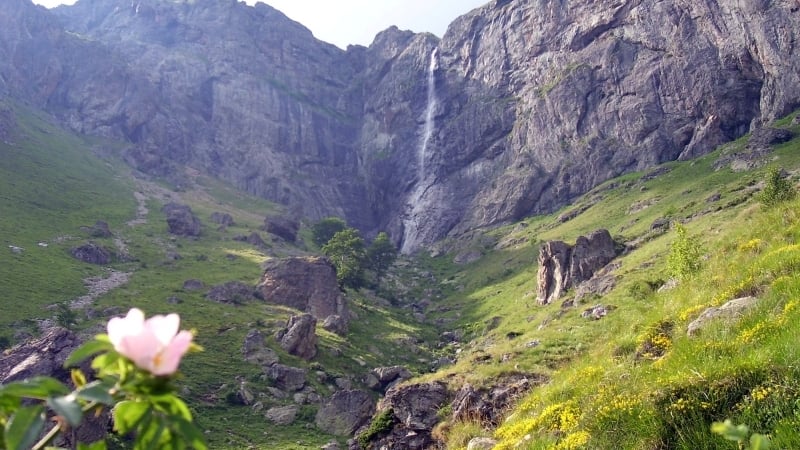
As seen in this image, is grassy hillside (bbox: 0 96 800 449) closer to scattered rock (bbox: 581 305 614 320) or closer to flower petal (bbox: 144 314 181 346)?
scattered rock (bbox: 581 305 614 320)

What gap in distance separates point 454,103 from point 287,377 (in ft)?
431

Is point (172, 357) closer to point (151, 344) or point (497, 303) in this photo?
point (151, 344)

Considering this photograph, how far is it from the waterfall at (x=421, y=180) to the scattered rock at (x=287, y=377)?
311 ft

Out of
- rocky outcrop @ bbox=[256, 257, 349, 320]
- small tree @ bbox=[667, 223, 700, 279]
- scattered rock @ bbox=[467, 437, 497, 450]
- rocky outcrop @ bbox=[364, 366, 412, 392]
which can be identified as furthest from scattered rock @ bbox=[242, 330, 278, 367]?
scattered rock @ bbox=[467, 437, 497, 450]

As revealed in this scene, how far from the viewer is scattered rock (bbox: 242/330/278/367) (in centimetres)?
4631

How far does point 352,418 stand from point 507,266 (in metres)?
62.1

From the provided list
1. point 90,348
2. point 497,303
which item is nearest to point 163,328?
point 90,348

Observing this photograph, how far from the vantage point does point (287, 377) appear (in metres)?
43.9

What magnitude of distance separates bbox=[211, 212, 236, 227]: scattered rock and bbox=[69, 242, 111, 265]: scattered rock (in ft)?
108

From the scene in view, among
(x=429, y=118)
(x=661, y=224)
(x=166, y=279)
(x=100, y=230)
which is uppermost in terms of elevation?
(x=429, y=118)

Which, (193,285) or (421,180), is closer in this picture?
(193,285)

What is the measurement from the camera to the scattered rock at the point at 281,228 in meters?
111

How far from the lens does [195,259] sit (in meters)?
83.3

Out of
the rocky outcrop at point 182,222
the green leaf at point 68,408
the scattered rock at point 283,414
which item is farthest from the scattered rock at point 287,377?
the rocky outcrop at point 182,222
